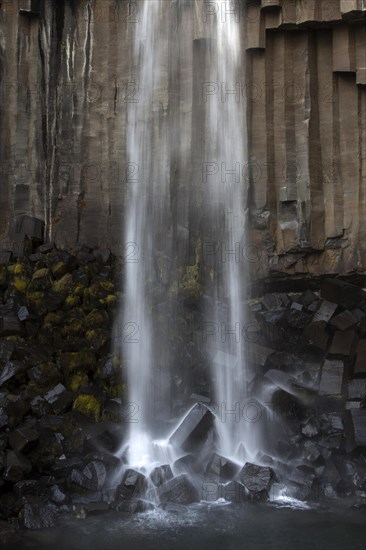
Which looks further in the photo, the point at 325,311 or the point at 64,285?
the point at 64,285

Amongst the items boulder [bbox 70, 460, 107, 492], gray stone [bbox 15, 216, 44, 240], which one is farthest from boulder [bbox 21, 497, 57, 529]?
gray stone [bbox 15, 216, 44, 240]

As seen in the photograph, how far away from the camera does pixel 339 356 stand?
12.6 meters

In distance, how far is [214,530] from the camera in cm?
875

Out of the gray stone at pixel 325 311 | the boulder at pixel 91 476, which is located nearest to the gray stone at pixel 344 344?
the gray stone at pixel 325 311

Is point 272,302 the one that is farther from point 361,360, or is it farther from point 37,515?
point 37,515

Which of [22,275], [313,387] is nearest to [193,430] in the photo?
[313,387]

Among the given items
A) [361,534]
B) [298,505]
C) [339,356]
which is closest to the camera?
[361,534]

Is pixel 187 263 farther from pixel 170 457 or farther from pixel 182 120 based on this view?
pixel 170 457

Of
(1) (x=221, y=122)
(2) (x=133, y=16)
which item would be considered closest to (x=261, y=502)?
(1) (x=221, y=122)

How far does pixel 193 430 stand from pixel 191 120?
23.0ft

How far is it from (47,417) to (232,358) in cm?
396

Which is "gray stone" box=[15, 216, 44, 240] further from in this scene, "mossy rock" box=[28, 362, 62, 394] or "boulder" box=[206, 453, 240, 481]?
"boulder" box=[206, 453, 240, 481]

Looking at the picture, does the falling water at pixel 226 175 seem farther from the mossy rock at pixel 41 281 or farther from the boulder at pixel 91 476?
the boulder at pixel 91 476

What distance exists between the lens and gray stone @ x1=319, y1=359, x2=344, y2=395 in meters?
12.4
